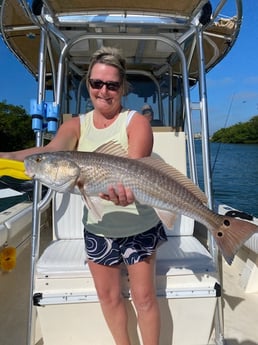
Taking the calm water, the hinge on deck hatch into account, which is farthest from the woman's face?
the calm water

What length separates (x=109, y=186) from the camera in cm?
171

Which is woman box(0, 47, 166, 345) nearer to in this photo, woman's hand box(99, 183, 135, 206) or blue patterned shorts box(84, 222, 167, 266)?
blue patterned shorts box(84, 222, 167, 266)

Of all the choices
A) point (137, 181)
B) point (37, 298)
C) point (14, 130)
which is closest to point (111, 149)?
point (137, 181)

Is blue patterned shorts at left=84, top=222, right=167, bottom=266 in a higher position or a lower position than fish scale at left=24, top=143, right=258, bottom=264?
lower

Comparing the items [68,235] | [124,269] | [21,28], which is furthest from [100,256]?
[21,28]

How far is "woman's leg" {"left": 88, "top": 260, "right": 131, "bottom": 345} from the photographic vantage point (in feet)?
6.62

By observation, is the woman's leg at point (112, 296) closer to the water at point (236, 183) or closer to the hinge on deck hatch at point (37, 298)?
the hinge on deck hatch at point (37, 298)

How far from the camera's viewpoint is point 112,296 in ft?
6.79

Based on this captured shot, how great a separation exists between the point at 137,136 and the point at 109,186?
33 centimetres

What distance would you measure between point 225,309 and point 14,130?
56.2 meters

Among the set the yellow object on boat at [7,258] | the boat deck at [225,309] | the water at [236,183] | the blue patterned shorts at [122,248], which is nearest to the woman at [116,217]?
the blue patterned shorts at [122,248]

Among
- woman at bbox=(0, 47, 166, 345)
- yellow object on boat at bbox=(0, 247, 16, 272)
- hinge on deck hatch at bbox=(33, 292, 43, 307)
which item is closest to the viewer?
woman at bbox=(0, 47, 166, 345)

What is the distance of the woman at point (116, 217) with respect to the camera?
1.91 metres

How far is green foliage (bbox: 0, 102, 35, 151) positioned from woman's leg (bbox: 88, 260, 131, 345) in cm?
5250
